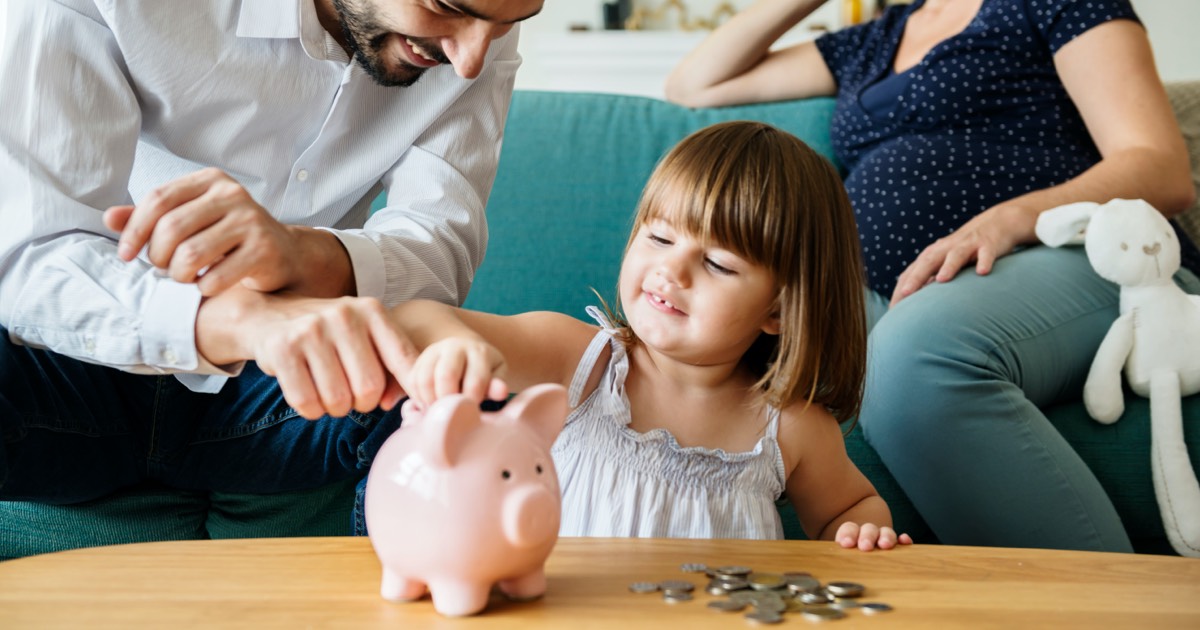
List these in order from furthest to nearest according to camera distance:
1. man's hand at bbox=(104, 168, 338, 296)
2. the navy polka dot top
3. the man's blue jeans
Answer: the navy polka dot top → the man's blue jeans → man's hand at bbox=(104, 168, 338, 296)

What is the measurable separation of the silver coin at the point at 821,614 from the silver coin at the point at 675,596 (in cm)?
8

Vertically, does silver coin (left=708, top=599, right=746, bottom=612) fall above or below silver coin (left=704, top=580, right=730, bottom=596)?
above

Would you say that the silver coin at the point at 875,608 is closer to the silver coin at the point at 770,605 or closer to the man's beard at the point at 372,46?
the silver coin at the point at 770,605

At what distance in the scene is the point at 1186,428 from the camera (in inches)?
58.1

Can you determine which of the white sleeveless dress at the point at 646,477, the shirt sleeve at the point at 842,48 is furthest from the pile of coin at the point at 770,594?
the shirt sleeve at the point at 842,48

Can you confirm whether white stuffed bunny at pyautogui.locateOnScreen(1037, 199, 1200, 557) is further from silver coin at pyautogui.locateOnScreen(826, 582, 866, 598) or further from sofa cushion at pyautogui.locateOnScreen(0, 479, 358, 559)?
sofa cushion at pyautogui.locateOnScreen(0, 479, 358, 559)

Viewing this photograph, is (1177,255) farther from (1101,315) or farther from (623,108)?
(623,108)

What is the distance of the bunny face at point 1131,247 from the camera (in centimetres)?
148

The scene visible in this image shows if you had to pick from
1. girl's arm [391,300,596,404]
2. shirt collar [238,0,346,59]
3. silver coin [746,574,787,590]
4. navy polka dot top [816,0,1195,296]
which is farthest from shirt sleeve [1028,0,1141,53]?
silver coin [746,574,787,590]

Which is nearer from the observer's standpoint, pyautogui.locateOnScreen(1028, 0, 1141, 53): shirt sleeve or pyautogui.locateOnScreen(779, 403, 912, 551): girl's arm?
pyautogui.locateOnScreen(779, 403, 912, 551): girl's arm

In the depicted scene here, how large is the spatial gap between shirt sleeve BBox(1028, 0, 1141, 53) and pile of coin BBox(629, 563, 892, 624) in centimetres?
133

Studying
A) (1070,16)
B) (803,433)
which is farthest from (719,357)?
(1070,16)

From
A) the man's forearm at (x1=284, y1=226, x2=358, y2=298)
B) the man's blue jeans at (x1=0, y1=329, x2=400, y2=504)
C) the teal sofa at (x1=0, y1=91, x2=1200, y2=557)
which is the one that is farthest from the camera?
the teal sofa at (x1=0, y1=91, x2=1200, y2=557)

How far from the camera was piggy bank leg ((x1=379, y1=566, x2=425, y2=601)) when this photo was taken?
708 mm
